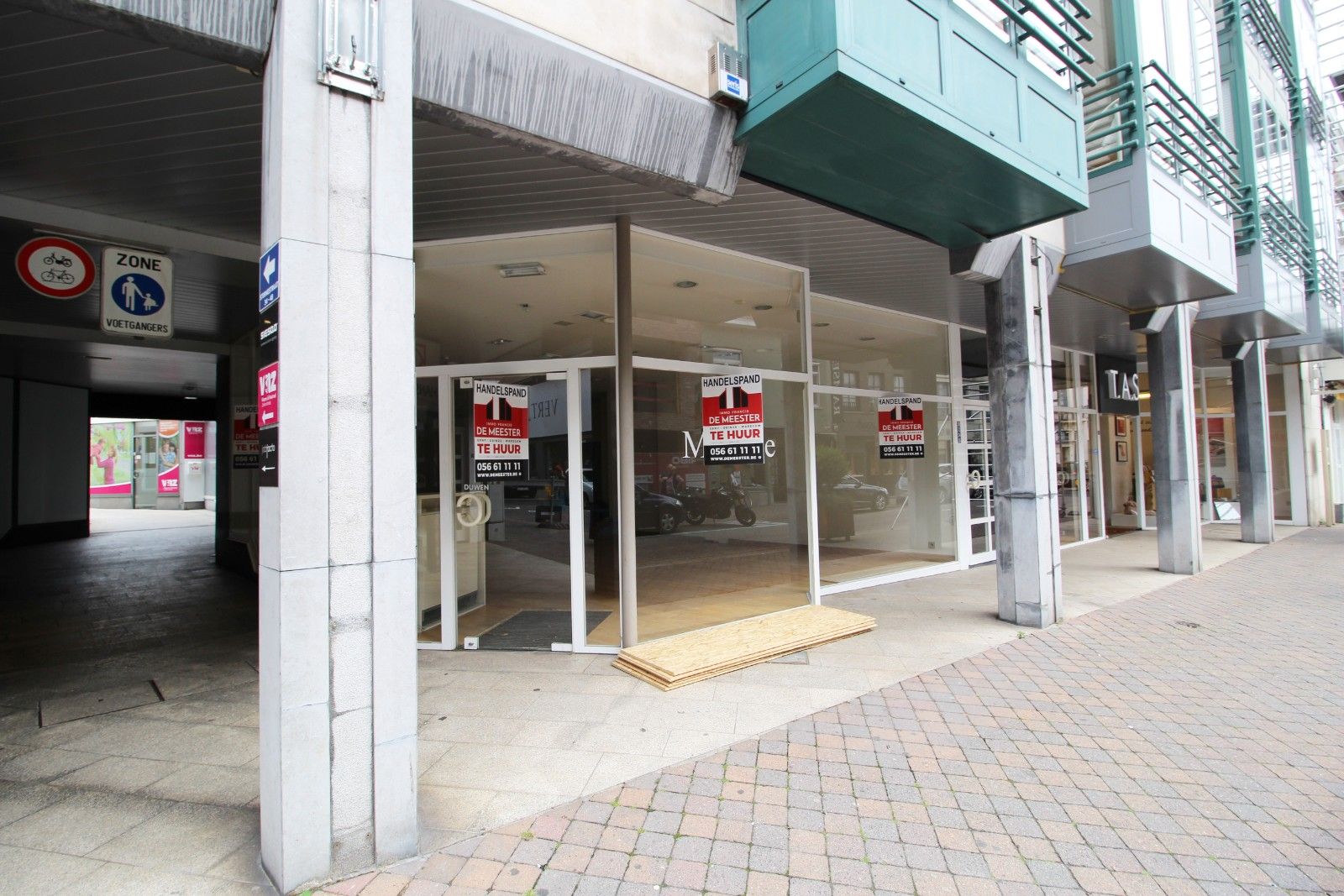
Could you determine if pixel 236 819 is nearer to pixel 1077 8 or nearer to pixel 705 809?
pixel 705 809

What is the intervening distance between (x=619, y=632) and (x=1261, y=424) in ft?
44.7

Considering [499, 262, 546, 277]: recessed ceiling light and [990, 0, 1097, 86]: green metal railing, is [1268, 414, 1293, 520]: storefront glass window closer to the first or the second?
[990, 0, 1097, 86]: green metal railing

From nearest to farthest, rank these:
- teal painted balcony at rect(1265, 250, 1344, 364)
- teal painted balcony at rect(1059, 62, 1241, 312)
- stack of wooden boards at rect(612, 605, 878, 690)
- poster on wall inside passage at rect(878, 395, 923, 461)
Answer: stack of wooden boards at rect(612, 605, 878, 690), teal painted balcony at rect(1059, 62, 1241, 312), poster on wall inside passage at rect(878, 395, 923, 461), teal painted balcony at rect(1265, 250, 1344, 364)

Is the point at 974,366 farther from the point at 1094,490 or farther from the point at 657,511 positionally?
the point at 657,511

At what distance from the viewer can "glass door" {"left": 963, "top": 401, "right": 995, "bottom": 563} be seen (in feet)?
32.8

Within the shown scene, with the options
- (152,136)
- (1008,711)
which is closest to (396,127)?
(152,136)

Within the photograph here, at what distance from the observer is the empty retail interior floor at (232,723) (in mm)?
2828

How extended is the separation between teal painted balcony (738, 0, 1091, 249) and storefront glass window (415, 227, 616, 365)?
6.02 ft

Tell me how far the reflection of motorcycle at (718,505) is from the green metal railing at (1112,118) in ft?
15.8

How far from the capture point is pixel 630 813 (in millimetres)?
3035

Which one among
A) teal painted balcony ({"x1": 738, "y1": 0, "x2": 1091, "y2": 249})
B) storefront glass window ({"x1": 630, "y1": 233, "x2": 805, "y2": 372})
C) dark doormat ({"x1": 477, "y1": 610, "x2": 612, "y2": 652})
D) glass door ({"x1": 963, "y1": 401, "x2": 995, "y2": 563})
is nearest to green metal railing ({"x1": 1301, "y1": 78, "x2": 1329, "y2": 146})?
glass door ({"x1": 963, "y1": 401, "x2": 995, "y2": 563})

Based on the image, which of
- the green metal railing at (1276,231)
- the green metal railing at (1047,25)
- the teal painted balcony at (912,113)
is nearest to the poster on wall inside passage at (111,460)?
the teal painted balcony at (912,113)

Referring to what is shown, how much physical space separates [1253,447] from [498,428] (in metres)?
14.2

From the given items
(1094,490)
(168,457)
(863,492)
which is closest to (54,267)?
(863,492)
